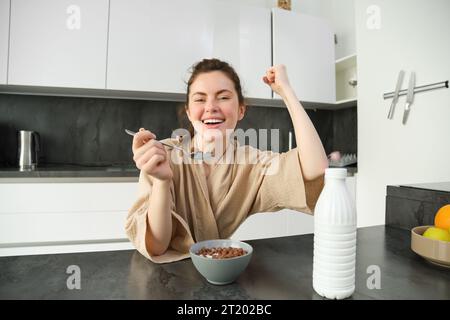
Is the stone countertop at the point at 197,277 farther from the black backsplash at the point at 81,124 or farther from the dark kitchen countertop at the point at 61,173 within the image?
the black backsplash at the point at 81,124

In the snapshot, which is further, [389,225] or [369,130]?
[369,130]

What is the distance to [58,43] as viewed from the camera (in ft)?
5.96

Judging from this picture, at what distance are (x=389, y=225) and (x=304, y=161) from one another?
1.40 feet

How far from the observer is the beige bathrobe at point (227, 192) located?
2.43 feet

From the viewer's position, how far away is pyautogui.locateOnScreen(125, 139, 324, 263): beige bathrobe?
740 mm

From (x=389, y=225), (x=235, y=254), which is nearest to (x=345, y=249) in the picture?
(x=235, y=254)

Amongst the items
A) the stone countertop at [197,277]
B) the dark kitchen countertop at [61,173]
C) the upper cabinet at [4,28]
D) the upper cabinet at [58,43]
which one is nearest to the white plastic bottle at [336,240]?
the stone countertop at [197,277]

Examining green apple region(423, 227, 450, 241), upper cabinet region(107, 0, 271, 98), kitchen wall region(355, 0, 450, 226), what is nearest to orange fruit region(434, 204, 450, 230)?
green apple region(423, 227, 450, 241)

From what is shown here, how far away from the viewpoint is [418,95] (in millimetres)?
1696

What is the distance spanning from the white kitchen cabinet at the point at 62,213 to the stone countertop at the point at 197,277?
1.08 metres

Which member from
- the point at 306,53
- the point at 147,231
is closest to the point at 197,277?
the point at 147,231
